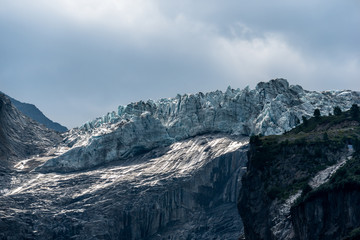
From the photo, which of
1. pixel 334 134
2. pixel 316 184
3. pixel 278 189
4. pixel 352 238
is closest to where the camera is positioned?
pixel 352 238

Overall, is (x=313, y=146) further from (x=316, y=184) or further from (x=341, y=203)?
(x=341, y=203)

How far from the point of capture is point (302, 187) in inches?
6225

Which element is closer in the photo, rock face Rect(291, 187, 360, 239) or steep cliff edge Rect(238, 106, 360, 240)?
rock face Rect(291, 187, 360, 239)

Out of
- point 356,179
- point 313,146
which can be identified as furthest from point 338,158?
point 356,179

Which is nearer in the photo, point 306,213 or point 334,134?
point 306,213

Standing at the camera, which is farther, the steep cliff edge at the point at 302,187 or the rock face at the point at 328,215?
the steep cliff edge at the point at 302,187

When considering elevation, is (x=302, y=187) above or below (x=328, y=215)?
above

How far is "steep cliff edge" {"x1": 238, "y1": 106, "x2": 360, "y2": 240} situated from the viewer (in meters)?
134

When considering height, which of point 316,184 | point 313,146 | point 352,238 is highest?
point 313,146

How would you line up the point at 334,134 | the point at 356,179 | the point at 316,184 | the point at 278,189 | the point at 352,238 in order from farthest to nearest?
the point at 334,134, the point at 278,189, the point at 316,184, the point at 356,179, the point at 352,238

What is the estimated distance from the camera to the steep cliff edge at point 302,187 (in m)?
134

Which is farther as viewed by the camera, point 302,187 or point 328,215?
point 302,187

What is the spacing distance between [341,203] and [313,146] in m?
44.6

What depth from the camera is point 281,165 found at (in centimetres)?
17488
